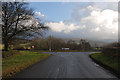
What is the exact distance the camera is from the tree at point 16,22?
1647 cm

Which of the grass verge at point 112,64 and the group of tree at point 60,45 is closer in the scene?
the grass verge at point 112,64

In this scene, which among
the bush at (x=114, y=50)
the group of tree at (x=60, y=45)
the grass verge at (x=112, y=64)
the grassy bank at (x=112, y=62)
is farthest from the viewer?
the group of tree at (x=60, y=45)

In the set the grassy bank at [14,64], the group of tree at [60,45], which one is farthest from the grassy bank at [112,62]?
the group of tree at [60,45]

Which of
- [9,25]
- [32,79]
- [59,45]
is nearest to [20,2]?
[9,25]

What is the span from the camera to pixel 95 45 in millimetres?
81125

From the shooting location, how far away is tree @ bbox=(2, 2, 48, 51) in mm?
16469

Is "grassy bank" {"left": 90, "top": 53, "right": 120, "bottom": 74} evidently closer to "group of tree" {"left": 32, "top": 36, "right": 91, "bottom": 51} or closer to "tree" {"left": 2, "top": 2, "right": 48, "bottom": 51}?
"tree" {"left": 2, "top": 2, "right": 48, "bottom": 51}

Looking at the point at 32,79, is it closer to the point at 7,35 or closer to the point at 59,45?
the point at 7,35

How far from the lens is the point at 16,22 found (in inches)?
717

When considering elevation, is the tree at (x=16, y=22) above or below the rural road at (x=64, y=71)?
above

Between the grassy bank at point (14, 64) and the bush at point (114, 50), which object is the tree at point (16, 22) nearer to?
the grassy bank at point (14, 64)

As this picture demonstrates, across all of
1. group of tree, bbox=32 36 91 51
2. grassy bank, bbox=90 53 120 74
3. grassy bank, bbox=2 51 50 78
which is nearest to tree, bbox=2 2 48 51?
grassy bank, bbox=2 51 50 78

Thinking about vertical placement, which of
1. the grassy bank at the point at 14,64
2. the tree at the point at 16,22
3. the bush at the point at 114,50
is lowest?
the grassy bank at the point at 14,64

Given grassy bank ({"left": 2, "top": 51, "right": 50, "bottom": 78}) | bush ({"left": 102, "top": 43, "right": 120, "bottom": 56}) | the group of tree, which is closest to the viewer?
grassy bank ({"left": 2, "top": 51, "right": 50, "bottom": 78})
